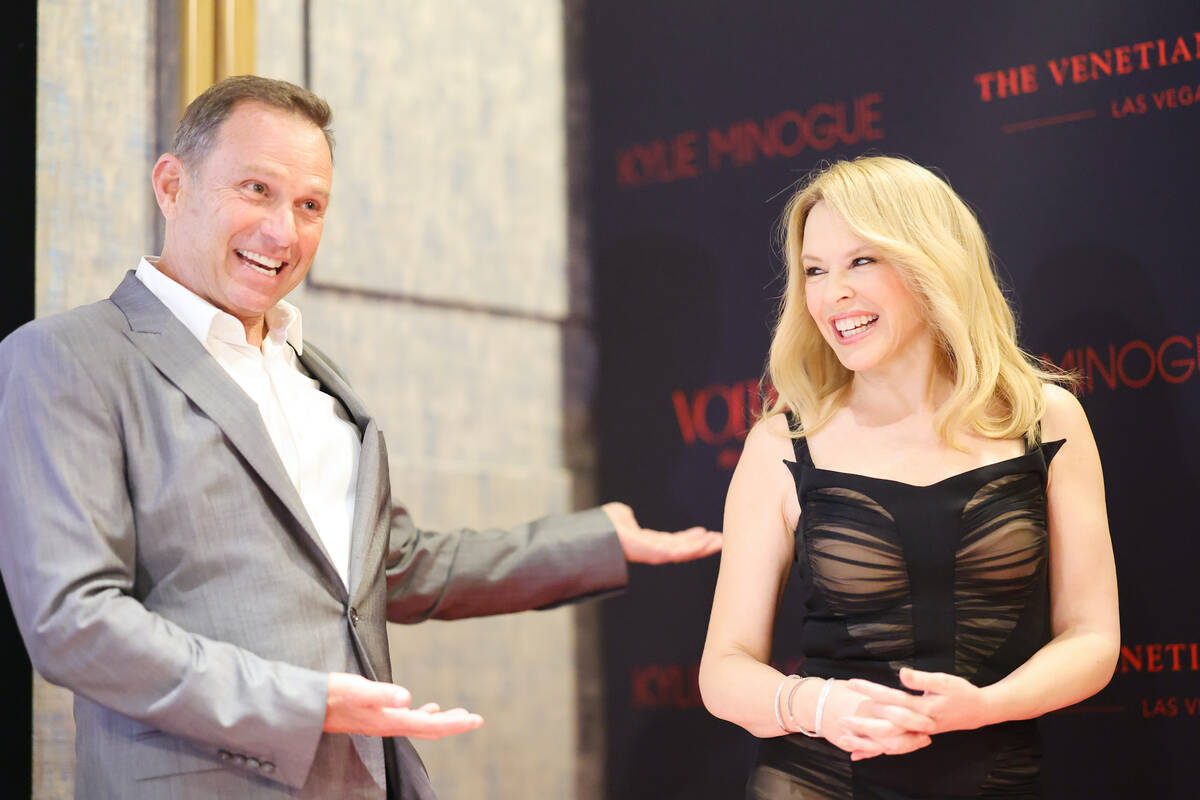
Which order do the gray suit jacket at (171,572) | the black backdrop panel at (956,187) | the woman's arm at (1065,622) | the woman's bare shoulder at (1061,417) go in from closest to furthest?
the gray suit jacket at (171,572) < the woman's arm at (1065,622) < the woman's bare shoulder at (1061,417) < the black backdrop panel at (956,187)

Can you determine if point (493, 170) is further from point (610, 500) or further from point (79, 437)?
point (79, 437)

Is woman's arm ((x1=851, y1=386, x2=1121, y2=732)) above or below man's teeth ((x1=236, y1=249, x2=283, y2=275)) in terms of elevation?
below

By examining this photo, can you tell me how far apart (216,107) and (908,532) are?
1.32m

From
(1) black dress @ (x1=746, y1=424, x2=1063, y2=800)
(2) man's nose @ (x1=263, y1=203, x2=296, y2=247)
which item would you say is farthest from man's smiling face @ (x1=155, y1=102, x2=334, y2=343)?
(1) black dress @ (x1=746, y1=424, x2=1063, y2=800)

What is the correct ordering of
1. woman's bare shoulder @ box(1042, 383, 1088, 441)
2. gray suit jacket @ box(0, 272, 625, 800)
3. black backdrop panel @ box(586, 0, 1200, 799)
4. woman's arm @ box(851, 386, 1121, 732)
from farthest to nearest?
1. black backdrop panel @ box(586, 0, 1200, 799)
2. woman's bare shoulder @ box(1042, 383, 1088, 441)
3. woman's arm @ box(851, 386, 1121, 732)
4. gray suit jacket @ box(0, 272, 625, 800)

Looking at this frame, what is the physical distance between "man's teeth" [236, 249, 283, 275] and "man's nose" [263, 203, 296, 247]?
0.03 metres

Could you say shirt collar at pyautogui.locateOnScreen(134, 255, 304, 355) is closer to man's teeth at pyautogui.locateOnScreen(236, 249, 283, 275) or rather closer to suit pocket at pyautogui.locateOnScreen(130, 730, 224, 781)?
man's teeth at pyautogui.locateOnScreen(236, 249, 283, 275)

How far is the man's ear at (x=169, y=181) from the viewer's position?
2154 millimetres

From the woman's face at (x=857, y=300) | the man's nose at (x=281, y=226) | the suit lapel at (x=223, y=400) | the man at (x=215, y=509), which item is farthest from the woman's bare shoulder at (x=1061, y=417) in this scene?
the man's nose at (x=281, y=226)

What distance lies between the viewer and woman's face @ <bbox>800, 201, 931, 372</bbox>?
7.38 feet

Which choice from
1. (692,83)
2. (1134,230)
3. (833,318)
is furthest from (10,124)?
Result: (1134,230)

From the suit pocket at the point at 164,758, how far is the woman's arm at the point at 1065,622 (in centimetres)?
95

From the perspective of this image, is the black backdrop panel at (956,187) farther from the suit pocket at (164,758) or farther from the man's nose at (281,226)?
the suit pocket at (164,758)

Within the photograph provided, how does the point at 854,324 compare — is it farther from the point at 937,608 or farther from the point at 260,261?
the point at 260,261
